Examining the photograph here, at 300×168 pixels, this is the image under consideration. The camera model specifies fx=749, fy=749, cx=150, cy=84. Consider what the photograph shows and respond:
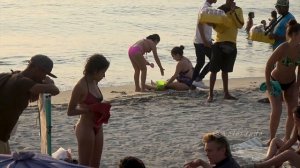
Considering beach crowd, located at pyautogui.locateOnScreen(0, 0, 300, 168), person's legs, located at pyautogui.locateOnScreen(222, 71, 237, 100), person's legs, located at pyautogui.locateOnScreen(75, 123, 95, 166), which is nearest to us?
beach crowd, located at pyautogui.locateOnScreen(0, 0, 300, 168)

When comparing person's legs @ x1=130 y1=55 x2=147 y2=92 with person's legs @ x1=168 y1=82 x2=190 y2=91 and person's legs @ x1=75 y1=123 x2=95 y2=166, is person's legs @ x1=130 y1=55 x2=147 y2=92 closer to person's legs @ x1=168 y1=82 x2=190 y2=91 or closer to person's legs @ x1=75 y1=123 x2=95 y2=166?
person's legs @ x1=168 y1=82 x2=190 y2=91

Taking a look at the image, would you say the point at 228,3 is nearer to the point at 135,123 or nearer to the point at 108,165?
the point at 135,123

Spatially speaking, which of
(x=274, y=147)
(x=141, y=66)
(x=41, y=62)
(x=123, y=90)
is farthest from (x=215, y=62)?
(x=41, y=62)

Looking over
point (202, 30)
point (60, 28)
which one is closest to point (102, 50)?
point (60, 28)

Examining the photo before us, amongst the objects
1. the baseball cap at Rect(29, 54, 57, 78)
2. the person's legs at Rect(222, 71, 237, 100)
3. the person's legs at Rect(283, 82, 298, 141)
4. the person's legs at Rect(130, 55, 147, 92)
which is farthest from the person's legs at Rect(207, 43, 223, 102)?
the baseball cap at Rect(29, 54, 57, 78)

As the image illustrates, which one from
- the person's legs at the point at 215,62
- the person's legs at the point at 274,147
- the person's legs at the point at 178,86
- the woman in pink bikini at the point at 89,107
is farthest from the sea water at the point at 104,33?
the woman in pink bikini at the point at 89,107

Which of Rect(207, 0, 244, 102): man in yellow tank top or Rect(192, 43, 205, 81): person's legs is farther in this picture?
Rect(192, 43, 205, 81): person's legs

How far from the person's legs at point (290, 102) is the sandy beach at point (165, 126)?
37cm

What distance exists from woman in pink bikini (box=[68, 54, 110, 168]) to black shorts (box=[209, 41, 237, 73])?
490 centimetres

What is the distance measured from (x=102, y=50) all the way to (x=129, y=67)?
436 centimetres

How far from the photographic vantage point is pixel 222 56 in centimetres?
1132

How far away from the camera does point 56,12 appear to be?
1609 inches

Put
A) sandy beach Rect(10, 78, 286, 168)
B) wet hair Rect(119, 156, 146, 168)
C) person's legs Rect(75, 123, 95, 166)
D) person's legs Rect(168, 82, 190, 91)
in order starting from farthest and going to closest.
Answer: person's legs Rect(168, 82, 190, 91) → sandy beach Rect(10, 78, 286, 168) → person's legs Rect(75, 123, 95, 166) → wet hair Rect(119, 156, 146, 168)

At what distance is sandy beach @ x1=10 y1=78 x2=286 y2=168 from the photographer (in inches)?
322
